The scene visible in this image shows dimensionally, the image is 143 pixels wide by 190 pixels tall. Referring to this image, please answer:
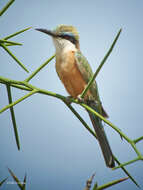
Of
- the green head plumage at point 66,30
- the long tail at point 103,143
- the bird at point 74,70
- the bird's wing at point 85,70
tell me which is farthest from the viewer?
the green head plumage at point 66,30

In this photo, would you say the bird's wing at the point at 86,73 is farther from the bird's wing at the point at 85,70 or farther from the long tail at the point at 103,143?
the long tail at the point at 103,143

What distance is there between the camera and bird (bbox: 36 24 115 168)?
6.90 feet

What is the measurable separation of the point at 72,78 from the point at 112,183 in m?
1.71

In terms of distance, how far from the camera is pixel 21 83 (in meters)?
0.80

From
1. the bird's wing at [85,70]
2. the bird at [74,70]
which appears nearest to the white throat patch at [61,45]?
the bird at [74,70]

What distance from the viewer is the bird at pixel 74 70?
2104 mm

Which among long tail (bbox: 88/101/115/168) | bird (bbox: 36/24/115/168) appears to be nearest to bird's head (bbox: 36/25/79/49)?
bird (bbox: 36/24/115/168)

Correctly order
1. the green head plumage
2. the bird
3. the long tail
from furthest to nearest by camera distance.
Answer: the green head plumage → the bird → the long tail

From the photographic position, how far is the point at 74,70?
2.27 meters

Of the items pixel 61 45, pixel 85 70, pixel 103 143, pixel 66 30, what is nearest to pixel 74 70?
pixel 85 70

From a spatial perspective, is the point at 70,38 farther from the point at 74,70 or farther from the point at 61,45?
the point at 74,70

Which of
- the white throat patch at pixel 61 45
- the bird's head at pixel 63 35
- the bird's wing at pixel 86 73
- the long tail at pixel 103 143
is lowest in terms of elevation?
the long tail at pixel 103 143

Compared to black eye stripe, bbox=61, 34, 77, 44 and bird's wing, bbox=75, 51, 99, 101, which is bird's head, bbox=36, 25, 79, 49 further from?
bird's wing, bbox=75, 51, 99, 101

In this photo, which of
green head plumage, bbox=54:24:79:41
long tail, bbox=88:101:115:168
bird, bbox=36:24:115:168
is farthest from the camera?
green head plumage, bbox=54:24:79:41
